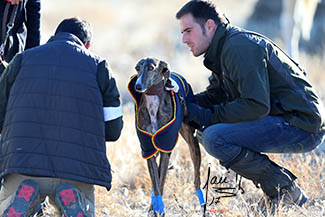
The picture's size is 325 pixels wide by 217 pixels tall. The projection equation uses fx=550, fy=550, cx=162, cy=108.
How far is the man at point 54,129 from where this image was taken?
3367 mm

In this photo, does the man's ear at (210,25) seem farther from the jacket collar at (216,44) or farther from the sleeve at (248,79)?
the sleeve at (248,79)

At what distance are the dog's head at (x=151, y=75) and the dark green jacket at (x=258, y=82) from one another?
0.35 meters

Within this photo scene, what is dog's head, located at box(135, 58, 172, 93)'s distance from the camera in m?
4.20

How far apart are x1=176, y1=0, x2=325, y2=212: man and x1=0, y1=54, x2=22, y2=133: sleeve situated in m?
1.42

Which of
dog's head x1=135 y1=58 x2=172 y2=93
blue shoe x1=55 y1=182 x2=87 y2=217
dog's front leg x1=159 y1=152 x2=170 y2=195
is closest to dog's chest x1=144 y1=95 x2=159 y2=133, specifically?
dog's head x1=135 y1=58 x2=172 y2=93

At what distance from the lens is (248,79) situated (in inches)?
158

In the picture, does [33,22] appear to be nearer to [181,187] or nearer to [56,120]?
[56,120]

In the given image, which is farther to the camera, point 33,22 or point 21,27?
point 33,22

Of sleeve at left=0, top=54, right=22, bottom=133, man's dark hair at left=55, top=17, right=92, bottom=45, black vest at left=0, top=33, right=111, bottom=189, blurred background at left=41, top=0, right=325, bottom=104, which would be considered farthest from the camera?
blurred background at left=41, top=0, right=325, bottom=104

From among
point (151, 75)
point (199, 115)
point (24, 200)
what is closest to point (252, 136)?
point (199, 115)

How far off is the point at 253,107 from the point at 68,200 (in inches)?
60.4

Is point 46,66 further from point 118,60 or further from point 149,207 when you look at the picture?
point 118,60

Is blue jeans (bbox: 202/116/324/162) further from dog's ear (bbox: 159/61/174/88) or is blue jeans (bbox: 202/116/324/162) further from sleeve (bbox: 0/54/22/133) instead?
sleeve (bbox: 0/54/22/133)

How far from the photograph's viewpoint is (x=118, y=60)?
43.8 feet
